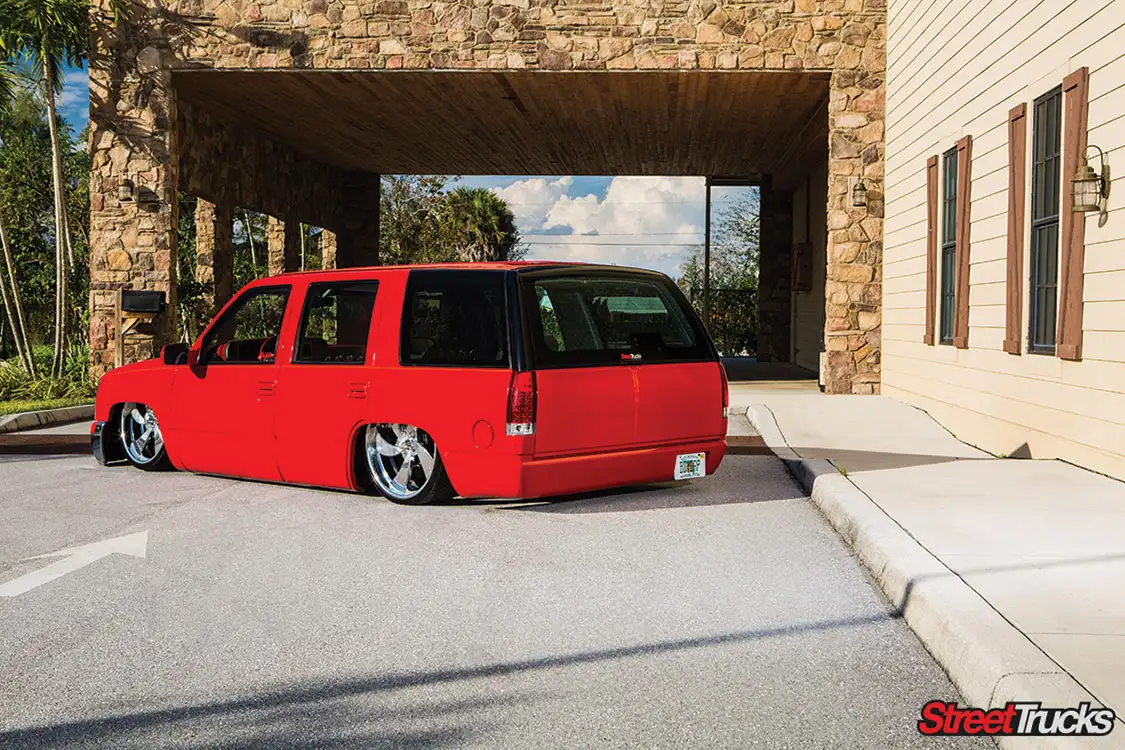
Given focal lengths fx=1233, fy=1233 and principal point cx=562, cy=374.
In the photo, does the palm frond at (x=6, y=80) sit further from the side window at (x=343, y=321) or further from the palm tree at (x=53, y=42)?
the side window at (x=343, y=321)

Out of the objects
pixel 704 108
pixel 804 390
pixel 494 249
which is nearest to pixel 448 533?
pixel 804 390

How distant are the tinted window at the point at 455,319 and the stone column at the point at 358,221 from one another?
22.6 meters

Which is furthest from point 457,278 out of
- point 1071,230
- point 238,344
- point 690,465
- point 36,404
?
point 36,404

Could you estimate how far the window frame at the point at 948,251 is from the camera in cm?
1398

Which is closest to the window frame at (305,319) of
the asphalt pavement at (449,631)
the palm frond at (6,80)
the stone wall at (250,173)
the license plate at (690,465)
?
the asphalt pavement at (449,631)

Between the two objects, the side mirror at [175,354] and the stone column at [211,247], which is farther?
the stone column at [211,247]

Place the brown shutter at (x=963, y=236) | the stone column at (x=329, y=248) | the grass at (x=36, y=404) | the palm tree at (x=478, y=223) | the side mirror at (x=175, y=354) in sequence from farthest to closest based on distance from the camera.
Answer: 1. the palm tree at (x=478, y=223)
2. the stone column at (x=329, y=248)
3. the grass at (x=36, y=404)
4. the brown shutter at (x=963, y=236)
5. the side mirror at (x=175, y=354)

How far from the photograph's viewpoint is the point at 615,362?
27.7ft

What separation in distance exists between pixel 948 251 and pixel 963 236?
941 mm

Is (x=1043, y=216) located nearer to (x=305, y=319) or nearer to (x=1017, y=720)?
(x=305, y=319)

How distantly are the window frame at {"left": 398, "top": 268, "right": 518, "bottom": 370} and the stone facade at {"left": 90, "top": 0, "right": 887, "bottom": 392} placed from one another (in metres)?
9.72

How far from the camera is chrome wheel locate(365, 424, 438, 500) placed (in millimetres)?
8570

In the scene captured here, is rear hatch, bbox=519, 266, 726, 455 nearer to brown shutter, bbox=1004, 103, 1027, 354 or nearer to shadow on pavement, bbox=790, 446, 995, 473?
shadow on pavement, bbox=790, 446, 995, 473

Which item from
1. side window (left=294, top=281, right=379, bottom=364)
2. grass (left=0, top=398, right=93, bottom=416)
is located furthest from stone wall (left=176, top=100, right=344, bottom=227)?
side window (left=294, top=281, right=379, bottom=364)
